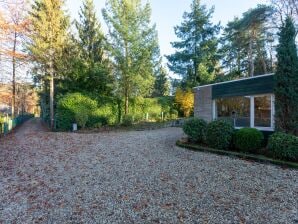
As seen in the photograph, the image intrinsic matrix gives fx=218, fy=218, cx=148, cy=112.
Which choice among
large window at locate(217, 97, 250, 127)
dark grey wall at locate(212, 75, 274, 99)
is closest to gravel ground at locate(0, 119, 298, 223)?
dark grey wall at locate(212, 75, 274, 99)

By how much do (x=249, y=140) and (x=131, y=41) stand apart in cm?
1252

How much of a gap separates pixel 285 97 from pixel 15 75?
64.7ft

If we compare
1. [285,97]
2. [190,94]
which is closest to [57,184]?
[285,97]

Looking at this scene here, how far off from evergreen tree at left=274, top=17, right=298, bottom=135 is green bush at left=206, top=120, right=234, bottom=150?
1.60 meters

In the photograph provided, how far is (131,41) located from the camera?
16.9 metres

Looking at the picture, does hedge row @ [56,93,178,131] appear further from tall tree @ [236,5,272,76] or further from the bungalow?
tall tree @ [236,5,272,76]

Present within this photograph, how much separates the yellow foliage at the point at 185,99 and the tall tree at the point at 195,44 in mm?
1374

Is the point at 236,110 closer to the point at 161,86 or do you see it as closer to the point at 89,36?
the point at 89,36

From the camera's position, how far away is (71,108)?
49.1ft

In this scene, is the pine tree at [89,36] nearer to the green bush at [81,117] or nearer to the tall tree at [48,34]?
the tall tree at [48,34]

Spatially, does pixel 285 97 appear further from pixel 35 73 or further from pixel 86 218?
pixel 35 73

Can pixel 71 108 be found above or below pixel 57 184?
above

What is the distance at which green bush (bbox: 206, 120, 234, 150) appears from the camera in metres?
7.79

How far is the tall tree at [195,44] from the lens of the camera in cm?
2138
